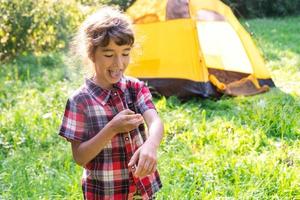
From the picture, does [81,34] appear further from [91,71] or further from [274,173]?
[274,173]

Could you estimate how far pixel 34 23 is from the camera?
24.1 feet

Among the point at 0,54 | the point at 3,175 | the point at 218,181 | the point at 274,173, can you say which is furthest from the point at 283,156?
the point at 0,54

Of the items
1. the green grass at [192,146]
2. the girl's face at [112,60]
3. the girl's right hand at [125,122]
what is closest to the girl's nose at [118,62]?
the girl's face at [112,60]

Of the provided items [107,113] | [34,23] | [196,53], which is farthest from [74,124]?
[34,23]

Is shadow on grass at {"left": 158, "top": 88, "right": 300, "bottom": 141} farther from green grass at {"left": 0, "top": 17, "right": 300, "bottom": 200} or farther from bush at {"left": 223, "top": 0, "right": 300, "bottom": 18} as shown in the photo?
bush at {"left": 223, "top": 0, "right": 300, "bottom": 18}

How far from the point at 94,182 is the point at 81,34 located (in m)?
0.54

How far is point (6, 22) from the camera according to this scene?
7152mm

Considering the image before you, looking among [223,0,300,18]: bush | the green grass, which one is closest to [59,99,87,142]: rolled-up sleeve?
the green grass

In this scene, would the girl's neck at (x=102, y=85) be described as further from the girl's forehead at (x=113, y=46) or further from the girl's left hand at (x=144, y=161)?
the girl's left hand at (x=144, y=161)

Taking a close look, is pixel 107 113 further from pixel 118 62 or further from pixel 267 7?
pixel 267 7

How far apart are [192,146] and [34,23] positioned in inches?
173

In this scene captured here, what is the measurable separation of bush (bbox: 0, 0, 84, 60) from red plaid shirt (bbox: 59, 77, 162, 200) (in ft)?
18.6

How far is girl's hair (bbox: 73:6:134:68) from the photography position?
1.72 metres

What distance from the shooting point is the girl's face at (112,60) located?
68.0 inches
